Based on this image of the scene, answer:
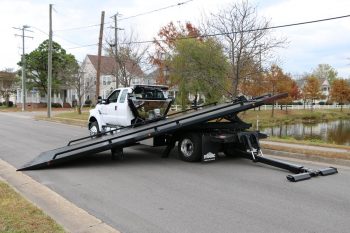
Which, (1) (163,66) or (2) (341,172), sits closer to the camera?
(2) (341,172)

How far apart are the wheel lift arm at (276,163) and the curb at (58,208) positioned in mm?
4455

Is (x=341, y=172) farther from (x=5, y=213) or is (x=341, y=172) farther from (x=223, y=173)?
(x=5, y=213)

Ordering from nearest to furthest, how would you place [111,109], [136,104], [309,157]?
[309,157]
[136,104]
[111,109]

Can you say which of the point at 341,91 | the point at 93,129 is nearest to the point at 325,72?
the point at 341,91

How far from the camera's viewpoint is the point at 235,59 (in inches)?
780

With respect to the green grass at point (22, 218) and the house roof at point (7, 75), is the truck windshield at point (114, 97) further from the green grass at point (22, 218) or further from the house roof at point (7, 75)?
the house roof at point (7, 75)

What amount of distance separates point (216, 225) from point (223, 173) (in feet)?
12.1

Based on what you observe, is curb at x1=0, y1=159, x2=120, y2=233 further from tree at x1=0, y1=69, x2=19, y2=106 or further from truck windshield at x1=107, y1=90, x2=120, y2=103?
tree at x1=0, y1=69, x2=19, y2=106

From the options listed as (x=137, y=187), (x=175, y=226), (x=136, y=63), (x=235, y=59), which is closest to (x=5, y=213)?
(x=175, y=226)

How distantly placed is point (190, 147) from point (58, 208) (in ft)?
16.6

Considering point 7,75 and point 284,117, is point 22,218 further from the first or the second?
point 7,75

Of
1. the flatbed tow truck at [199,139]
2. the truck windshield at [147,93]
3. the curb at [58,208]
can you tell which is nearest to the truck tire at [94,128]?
the truck windshield at [147,93]

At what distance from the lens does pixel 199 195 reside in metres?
7.09

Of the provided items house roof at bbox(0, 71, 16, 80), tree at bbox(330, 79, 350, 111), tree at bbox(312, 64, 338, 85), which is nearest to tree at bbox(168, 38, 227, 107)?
tree at bbox(330, 79, 350, 111)
